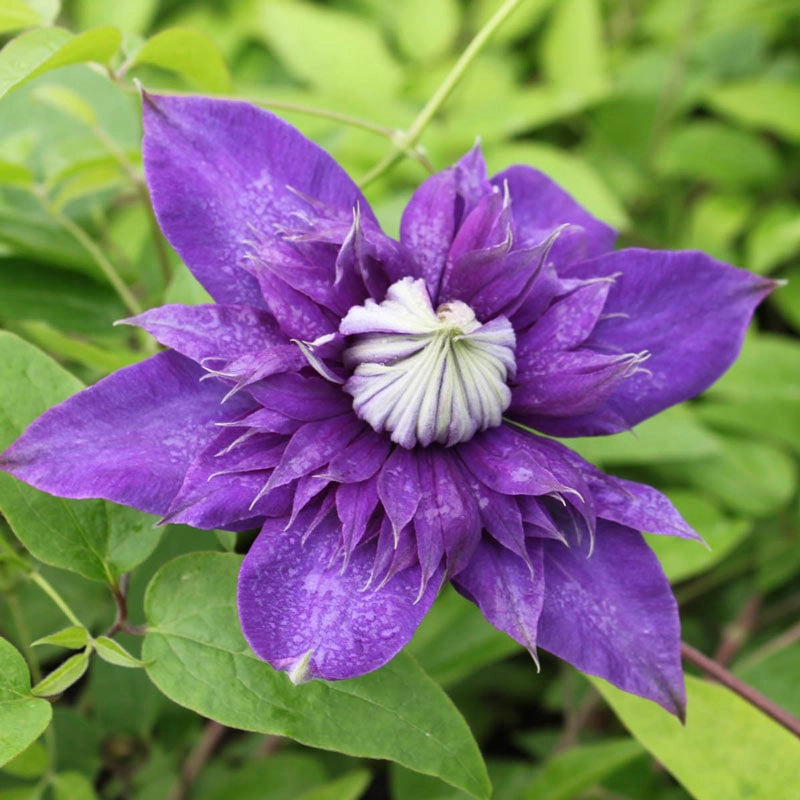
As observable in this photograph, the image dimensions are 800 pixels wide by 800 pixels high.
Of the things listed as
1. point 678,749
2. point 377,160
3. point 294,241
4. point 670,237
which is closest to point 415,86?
point 377,160

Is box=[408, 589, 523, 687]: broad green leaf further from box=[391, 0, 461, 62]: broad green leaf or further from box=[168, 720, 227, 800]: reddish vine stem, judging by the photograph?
box=[391, 0, 461, 62]: broad green leaf

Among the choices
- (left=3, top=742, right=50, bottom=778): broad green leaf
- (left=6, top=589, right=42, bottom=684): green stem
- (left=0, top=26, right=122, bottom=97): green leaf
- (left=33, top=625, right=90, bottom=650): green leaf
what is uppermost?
(left=0, top=26, right=122, bottom=97): green leaf

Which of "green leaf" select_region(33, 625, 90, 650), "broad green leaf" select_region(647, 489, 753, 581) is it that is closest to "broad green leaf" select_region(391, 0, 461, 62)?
"broad green leaf" select_region(647, 489, 753, 581)

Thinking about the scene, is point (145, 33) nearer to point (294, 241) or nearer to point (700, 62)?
point (700, 62)

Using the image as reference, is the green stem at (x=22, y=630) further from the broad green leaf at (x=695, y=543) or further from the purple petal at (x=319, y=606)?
the broad green leaf at (x=695, y=543)

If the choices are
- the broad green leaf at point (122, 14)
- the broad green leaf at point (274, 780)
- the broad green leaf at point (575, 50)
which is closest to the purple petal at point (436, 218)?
the broad green leaf at point (274, 780)

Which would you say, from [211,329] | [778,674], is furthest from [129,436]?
[778,674]
